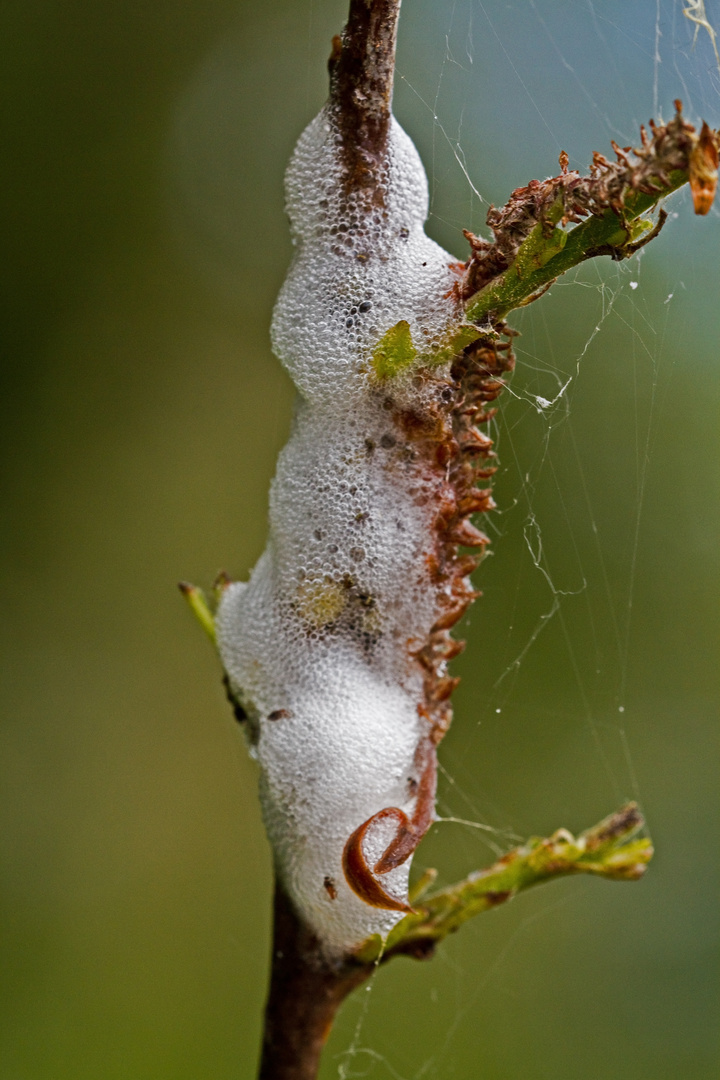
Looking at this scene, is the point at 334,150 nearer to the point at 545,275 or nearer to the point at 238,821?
the point at 545,275

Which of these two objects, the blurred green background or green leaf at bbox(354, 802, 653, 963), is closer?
green leaf at bbox(354, 802, 653, 963)

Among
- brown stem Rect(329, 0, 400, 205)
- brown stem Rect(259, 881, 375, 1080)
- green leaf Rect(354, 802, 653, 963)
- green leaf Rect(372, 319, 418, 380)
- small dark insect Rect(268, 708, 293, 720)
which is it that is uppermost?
brown stem Rect(329, 0, 400, 205)

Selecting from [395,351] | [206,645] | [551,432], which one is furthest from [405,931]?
[206,645]

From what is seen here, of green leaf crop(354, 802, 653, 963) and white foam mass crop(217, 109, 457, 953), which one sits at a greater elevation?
white foam mass crop(217, 109, 457, 953)

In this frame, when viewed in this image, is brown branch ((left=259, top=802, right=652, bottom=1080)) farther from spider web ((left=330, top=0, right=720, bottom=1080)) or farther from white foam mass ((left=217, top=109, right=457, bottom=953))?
spider web ((left=330, top=0, right=720, bottom=1080))

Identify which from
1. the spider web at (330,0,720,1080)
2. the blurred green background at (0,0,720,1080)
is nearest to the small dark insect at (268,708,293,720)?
the spider web at (330,0,720,1080)

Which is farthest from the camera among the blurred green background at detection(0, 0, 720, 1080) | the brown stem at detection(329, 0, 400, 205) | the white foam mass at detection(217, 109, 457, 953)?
the blurred green background at detection(0, 0, 720, 1080)
